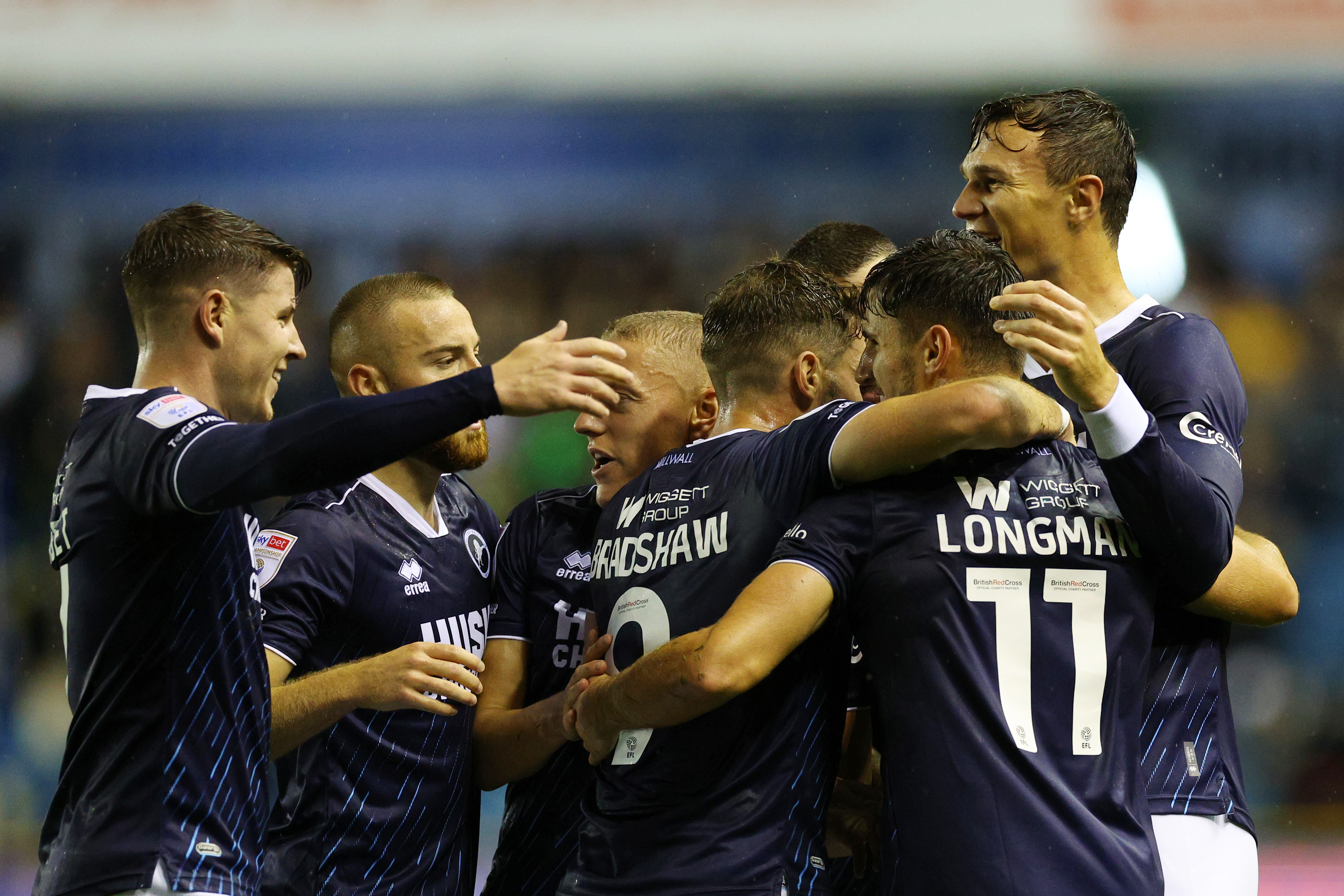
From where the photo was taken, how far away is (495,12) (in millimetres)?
12477

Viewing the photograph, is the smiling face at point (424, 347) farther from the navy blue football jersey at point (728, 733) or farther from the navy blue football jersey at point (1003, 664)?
the navy blue football jersey at point (1003, 664)

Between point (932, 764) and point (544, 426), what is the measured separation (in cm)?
765

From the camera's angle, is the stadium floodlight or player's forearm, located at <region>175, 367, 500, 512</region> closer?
player's forearm, located at <region>175, 367, 500, 512</region>

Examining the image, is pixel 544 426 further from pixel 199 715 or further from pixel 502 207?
pixel 199 715

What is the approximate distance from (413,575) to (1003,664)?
1.70 meters

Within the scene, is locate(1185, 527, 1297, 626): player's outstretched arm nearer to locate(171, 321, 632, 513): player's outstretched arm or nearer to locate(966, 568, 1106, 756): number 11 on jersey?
locate(966, 568, 1106, 756): number 11 on jersey

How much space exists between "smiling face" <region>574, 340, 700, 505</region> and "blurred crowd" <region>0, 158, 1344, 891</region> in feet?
20.2

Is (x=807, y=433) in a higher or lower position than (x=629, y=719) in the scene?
higher

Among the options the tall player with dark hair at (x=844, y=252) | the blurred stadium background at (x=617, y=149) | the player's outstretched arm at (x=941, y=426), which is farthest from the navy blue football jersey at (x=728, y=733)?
the blurred stadium background at (x=617, y=149)

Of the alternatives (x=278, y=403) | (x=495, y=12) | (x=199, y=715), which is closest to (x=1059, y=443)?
(x=199, y=715)

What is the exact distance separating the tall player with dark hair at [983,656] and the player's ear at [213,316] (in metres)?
1.33

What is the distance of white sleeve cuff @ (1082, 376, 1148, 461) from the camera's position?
2.77 m

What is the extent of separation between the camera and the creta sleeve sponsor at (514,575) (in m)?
3.99

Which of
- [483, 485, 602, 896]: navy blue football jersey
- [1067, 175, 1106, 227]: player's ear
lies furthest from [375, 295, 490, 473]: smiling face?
[1067, 175, 1106, 227]: player's ear
